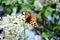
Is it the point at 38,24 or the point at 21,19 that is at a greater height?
the point at 21,19

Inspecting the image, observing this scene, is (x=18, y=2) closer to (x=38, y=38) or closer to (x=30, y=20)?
(x=30, y=20)

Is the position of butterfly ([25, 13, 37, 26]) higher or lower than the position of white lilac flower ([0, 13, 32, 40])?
lower

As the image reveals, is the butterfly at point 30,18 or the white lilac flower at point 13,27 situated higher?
the white lilac flower at point 13,27

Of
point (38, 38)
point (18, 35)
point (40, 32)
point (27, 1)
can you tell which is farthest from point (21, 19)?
point (27, 1)

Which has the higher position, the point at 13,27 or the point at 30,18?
the point at 13,27

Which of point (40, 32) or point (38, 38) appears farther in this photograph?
point (40, 32)

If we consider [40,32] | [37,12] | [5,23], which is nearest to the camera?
[5,23]

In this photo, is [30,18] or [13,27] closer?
A: [13,27]

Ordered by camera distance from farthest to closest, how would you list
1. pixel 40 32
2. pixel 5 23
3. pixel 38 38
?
1. pixel 40 32
2. pixel 38 38
3. pixel 5 23

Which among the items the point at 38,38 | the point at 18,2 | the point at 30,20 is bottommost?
the point at 38,38

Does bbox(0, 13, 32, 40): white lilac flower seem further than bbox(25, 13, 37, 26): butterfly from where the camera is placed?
No

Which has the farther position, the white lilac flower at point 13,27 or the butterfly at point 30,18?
the butterfly at point 30,18
